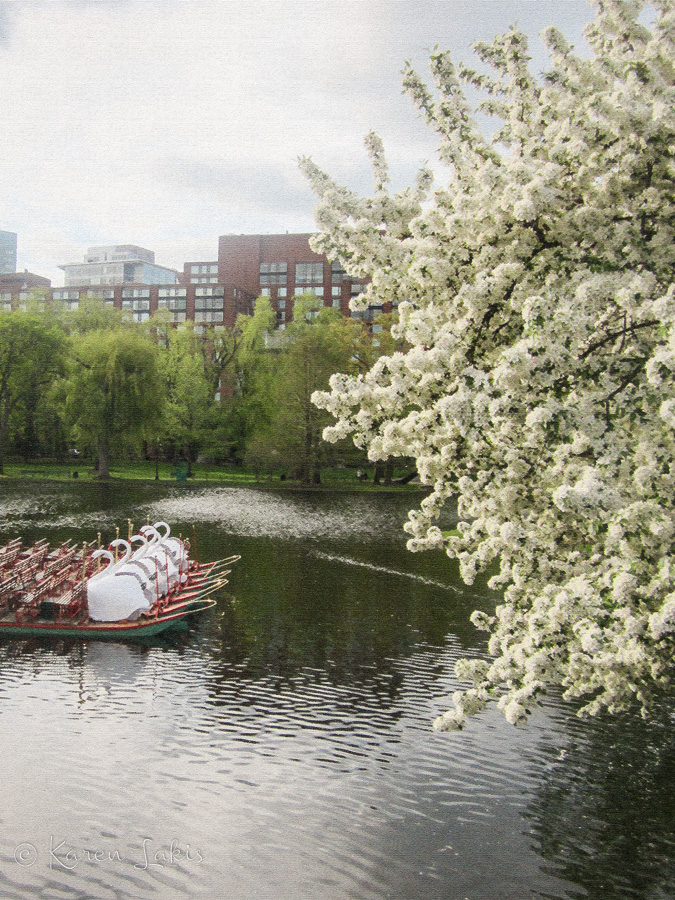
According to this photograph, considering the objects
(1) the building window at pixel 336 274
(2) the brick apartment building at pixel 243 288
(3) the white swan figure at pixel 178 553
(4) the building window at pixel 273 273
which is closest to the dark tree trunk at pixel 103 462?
(3) the white swan figure at pixel 178 553

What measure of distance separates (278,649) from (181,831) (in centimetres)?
955

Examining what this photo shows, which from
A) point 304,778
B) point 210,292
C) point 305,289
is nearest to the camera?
point 304,778

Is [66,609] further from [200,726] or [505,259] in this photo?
[505,259]

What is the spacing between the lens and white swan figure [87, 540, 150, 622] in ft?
75.0

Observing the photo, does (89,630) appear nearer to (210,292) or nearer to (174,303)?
(210,292)

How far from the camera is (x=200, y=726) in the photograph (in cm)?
1633

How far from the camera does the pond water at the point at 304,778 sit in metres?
11.5

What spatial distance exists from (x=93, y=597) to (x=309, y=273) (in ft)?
449

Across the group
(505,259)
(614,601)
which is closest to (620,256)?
(505,259)

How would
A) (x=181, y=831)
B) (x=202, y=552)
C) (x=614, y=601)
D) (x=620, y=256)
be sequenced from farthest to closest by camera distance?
(x=202, y=552)
(x=181, y=831)
(x=620, y=256)
(x=614, y=601)

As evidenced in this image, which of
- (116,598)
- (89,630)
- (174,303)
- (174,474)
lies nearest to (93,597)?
(116,598)

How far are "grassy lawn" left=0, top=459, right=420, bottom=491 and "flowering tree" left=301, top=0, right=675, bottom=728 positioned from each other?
2636 inches

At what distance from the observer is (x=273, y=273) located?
158125 millimetres

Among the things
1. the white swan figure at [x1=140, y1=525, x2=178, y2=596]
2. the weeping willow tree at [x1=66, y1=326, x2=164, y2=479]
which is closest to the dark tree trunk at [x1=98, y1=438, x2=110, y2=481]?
the weeping willow tree at [x1=66, y1=326, x2=164, y2=479]
